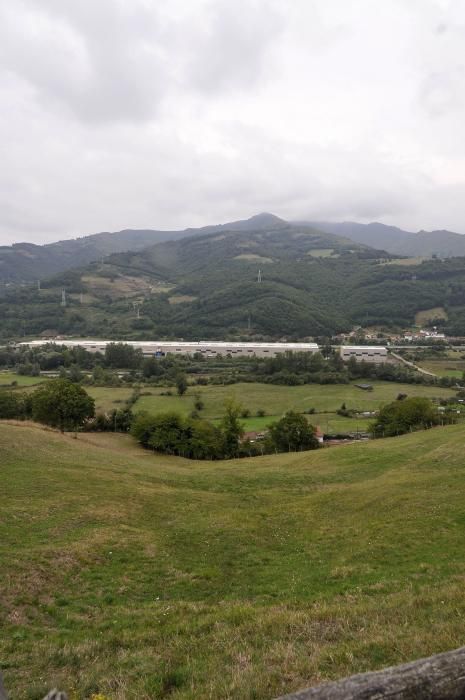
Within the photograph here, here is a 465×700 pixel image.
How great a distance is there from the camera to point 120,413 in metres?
62.0

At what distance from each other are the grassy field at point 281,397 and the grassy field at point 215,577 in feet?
153

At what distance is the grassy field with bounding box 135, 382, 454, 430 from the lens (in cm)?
8031

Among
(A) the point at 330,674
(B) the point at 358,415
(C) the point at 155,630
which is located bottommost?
(B) the point at 358,415

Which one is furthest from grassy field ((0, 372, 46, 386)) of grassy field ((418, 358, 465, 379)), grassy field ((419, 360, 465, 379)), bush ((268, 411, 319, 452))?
grassy field ((418, 358, 465, 379))

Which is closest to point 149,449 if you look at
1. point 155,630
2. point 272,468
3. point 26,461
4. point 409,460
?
point 272,468

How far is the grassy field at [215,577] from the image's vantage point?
26.0ft

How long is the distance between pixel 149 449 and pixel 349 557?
40.9m

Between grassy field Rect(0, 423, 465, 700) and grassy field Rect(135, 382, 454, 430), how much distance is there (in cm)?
4664

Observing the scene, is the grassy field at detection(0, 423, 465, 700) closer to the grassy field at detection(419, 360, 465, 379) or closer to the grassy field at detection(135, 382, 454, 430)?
the grassy field at detection(135, 382, 454, 430)

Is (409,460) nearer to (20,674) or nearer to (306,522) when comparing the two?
(306,522)

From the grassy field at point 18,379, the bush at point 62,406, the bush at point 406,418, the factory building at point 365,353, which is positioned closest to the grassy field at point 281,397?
the bush at point 406,418

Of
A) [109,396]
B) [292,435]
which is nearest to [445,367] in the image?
[292,435]

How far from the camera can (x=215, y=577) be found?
49.6 feet

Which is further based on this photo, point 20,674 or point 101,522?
point 101,522
